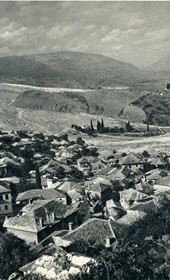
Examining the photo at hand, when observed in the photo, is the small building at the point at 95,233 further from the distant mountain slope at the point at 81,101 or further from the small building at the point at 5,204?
the distant mountain slope at the point at 81,101

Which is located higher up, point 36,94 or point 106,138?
point 36,94

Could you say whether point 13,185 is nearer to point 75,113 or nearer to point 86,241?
point 86,241

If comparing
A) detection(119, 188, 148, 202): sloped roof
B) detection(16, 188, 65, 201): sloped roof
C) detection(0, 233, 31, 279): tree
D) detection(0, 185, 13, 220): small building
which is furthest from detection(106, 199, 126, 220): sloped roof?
detection(0, 185, 13, 220): small building

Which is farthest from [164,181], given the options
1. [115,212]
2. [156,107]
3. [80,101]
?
[80,101]

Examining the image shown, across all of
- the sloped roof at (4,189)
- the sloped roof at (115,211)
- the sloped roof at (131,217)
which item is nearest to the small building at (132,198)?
the sloped roof at (115,211)

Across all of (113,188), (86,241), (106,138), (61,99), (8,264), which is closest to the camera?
(8,264)

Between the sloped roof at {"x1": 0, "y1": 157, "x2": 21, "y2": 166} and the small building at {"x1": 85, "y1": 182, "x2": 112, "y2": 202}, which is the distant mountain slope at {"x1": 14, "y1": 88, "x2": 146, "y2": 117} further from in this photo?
the small building at {"x1": 85, "y1": 182, "x2": 112, "y2": 202}

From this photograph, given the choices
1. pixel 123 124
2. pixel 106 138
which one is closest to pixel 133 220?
pixel 106 138

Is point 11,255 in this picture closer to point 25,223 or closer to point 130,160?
point 25,223
